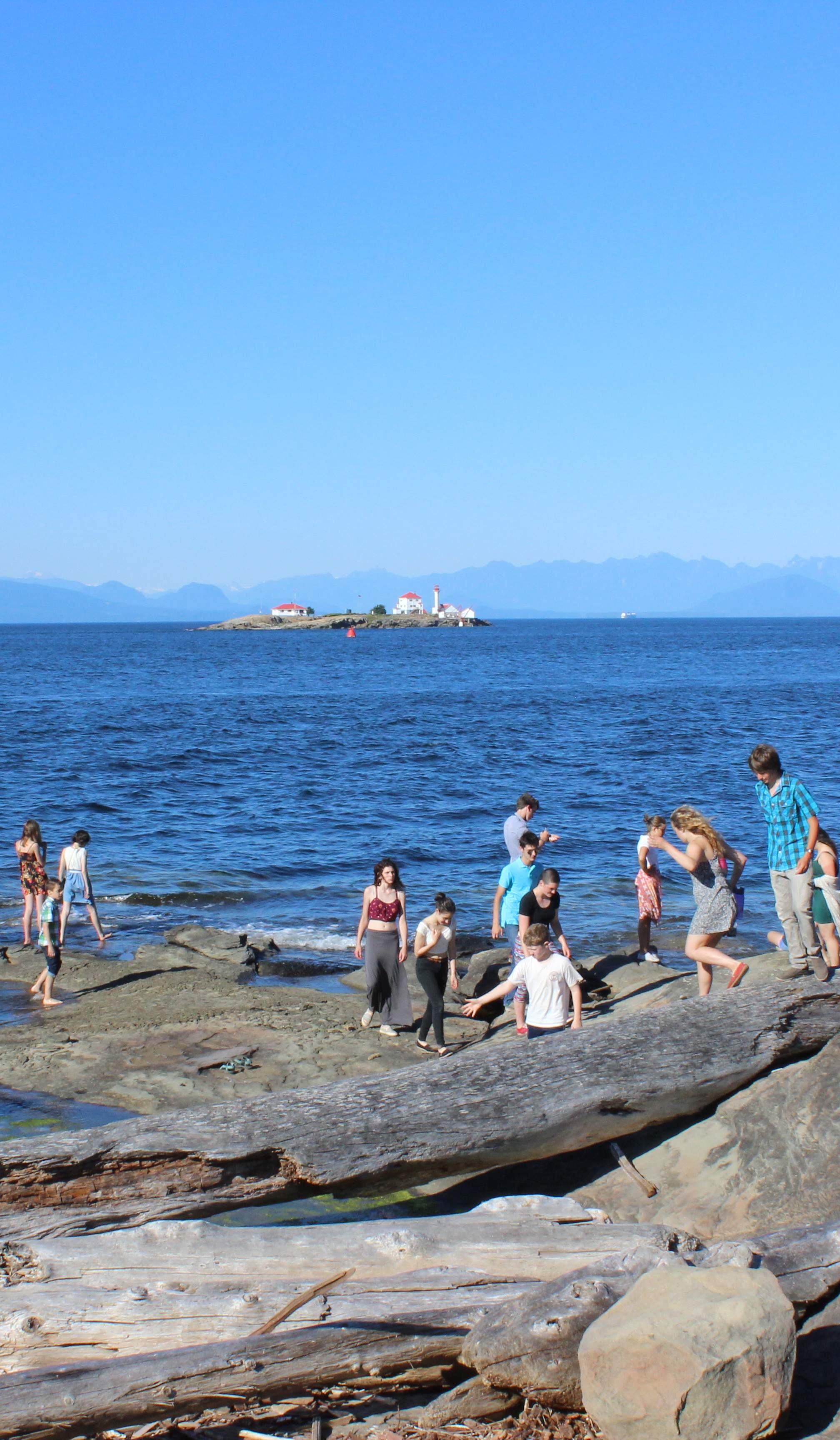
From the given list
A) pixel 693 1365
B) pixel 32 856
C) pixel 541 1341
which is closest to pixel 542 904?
pixel 541 1341

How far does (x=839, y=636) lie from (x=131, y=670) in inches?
4426

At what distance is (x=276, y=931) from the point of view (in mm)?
18531

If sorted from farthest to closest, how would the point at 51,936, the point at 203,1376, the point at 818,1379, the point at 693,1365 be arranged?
1. the point at 51,936
2. the point at 818,1379
3. the point at 203,1376
4. the point at 693,1365

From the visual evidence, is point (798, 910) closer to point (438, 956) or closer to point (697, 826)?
point (697, 826)

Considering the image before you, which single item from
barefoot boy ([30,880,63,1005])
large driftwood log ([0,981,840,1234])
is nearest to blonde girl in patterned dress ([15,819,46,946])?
barefoot boy ([30,880,63,1005])

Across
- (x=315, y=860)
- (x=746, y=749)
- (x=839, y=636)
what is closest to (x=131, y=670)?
(x=746, y=749)

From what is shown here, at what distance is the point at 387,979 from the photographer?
12.1m

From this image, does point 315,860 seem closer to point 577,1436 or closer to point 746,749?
point 577,1436

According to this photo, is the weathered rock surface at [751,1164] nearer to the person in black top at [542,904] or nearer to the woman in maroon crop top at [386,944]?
the person in black top at [542,904]

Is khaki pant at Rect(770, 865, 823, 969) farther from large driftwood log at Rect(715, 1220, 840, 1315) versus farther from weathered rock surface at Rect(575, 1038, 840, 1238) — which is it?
large driftwood log at Rect(715, 1220, 840, 1315)

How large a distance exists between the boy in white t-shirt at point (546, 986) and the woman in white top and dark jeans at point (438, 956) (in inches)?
67.5

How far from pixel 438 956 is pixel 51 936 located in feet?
17.3

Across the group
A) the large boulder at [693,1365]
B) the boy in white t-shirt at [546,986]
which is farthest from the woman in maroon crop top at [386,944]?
the large boulder at [693,1365]

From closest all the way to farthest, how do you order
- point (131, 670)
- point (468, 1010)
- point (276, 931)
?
1. point (468, 1010)
2. point (276, 931)
3. point (131, 670)
